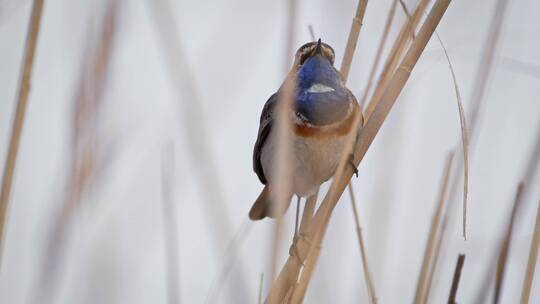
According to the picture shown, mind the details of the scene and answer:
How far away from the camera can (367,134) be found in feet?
5.27

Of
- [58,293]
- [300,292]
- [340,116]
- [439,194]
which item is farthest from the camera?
[340,116]

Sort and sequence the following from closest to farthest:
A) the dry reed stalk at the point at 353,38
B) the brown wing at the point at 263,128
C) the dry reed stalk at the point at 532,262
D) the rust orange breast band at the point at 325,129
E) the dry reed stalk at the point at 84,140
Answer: the dry reed stalk at the point at 532,262
the dry reed stalk at the point at 84,140
the dry reed stalk at the point at 353,38
the rust orange breast band at the point at 325,129
the brown wing at the point at 263,128

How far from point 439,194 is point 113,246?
2.69 ft

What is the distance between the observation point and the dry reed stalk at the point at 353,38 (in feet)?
5.83

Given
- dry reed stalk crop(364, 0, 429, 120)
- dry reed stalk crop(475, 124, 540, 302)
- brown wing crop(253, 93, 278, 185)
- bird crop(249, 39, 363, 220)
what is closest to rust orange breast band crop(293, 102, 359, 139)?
bird crop(249, 39, 363, 220)

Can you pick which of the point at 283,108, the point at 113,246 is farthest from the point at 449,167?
the point at 113,246

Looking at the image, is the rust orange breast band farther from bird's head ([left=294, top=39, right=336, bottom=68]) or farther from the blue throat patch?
bird's head ([left=294, top=39, right=336, bottom=68])

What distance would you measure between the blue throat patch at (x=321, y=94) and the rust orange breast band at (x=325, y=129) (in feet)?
0.06

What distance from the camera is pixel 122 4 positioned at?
175cm

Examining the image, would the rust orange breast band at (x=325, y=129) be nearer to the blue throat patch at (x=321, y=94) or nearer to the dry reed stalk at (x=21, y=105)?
the blue throat patch at (x=321, y=94)

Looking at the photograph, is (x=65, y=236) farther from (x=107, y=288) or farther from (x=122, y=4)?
(x=122, y=4)

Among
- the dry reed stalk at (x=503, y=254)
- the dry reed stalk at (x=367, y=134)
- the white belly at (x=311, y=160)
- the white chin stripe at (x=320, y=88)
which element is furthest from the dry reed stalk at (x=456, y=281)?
the white chin stripe at (x=320, y=88)

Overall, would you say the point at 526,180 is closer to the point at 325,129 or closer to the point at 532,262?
the point at 532,262

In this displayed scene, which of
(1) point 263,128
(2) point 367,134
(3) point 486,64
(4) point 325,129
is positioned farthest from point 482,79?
(1) point 263,128
